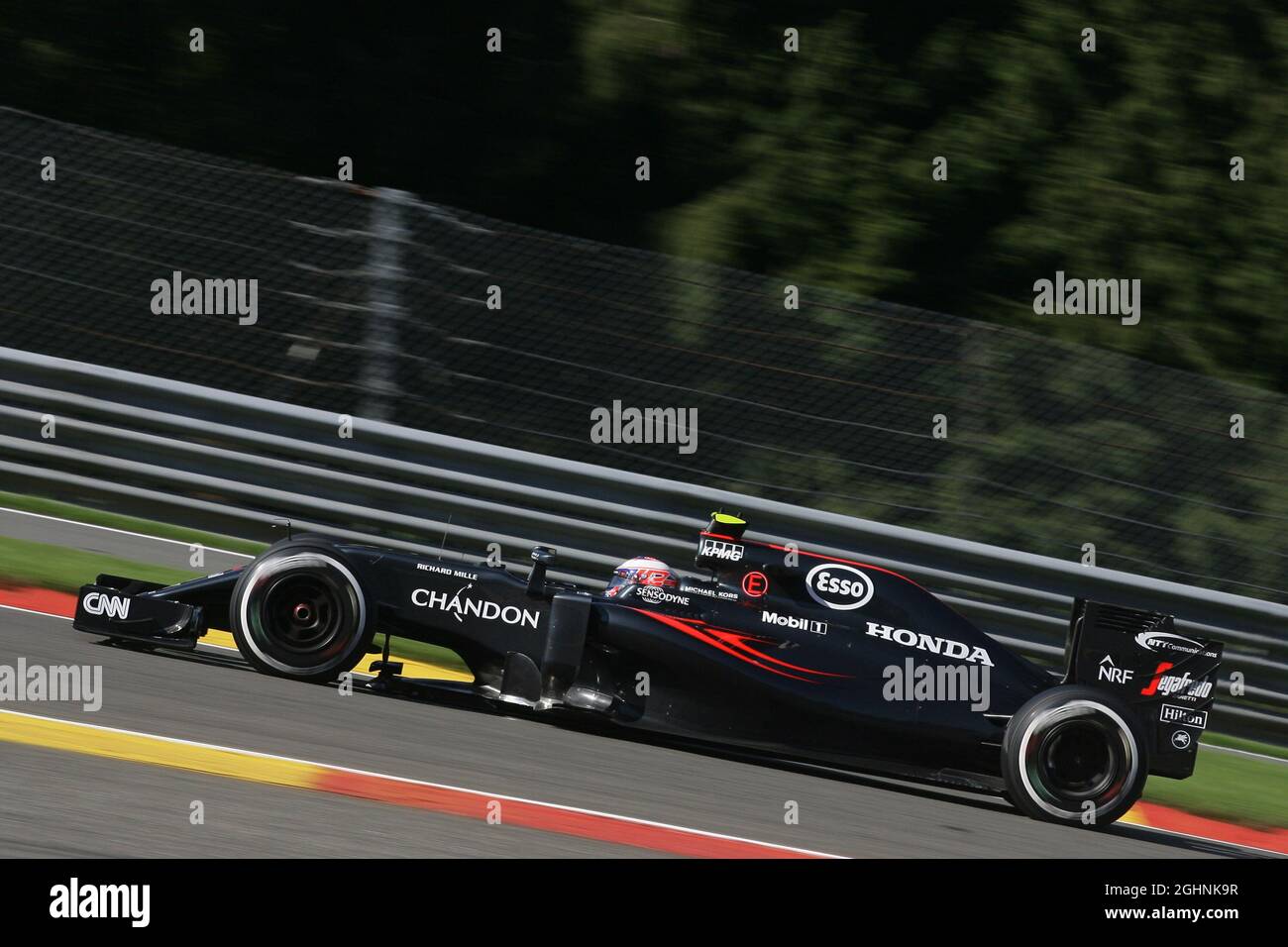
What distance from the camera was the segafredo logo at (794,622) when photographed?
23.5 feet

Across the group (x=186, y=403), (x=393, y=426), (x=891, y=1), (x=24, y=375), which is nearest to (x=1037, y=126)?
(x=891, y=1)

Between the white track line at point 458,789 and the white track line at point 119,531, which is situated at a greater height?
the white track line at point 119,531

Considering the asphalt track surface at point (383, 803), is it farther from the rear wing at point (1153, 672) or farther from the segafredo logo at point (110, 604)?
the rear wing at point (1153, 672)

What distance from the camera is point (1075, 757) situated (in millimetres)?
7117

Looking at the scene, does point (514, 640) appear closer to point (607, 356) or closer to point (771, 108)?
point (607, 356)

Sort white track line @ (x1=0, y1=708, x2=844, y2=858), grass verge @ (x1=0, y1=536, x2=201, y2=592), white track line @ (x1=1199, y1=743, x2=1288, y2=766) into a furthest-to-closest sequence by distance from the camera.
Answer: white track line @ (x1=1199, y1=743, x2=1288, y2=766) < grass verge @ (x1=0, y1=536, x2=201, y2=592) < white track line @ (x1=0, y1=708, x2=844, y2=858)

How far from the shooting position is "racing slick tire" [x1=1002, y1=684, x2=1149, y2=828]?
276 inches

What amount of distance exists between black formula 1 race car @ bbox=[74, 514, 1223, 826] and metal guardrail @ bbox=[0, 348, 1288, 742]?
2.08 m

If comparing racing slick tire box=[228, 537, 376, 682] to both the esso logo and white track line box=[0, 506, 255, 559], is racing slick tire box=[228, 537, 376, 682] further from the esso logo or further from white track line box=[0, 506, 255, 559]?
white track line box=[0, 506, 255, 559]

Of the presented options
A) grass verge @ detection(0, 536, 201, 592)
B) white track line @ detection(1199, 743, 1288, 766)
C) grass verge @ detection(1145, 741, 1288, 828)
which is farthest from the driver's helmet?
white track line @ detection(1199, 743, 1288, 766)

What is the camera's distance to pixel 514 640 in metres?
7.07

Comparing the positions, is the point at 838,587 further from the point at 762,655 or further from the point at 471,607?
the point at 471,607

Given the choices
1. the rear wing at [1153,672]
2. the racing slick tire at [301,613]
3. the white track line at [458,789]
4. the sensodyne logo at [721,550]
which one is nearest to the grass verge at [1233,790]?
the rear wing at [1153,672]

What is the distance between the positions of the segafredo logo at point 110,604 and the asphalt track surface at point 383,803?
18cm
